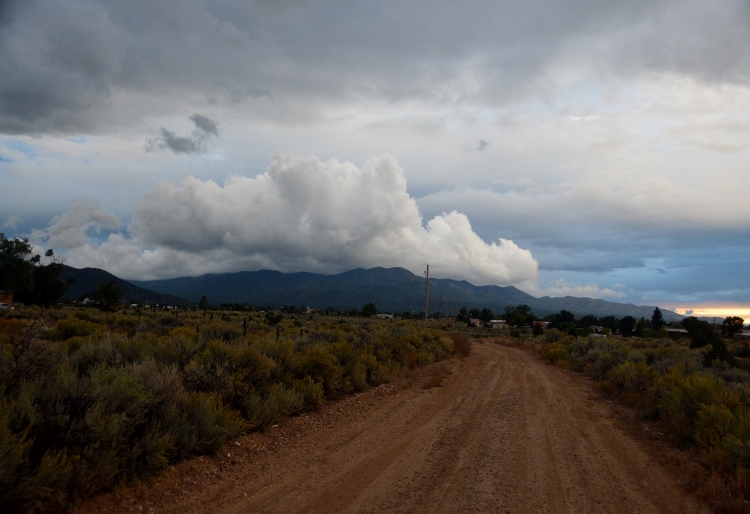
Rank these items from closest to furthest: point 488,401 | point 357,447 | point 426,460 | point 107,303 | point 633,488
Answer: point 633,488 < point 426,460 < point 357,447 < point 488,401 < point 107,303

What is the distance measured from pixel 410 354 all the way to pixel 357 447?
1252 cm

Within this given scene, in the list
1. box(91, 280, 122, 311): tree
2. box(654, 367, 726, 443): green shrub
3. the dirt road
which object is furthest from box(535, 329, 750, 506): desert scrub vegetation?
box(91, 280, 122, 311): tree

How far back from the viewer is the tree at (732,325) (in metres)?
76.0

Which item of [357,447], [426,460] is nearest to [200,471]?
[357,447]

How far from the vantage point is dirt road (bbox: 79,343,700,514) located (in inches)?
254

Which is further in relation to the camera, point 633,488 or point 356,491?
point 633,488

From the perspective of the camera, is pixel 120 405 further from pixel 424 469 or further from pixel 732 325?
pixel 732 325

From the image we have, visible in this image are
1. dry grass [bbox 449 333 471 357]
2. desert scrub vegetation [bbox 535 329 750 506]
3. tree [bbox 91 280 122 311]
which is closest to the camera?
desert scrub vegetation [bbox 535 329 750 506]

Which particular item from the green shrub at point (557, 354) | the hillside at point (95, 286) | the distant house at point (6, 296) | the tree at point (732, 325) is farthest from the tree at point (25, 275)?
the tree at point (732, 325)

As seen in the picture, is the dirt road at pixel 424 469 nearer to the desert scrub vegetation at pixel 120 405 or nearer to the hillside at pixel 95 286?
the desert scrub vegetation at pixel 120 405

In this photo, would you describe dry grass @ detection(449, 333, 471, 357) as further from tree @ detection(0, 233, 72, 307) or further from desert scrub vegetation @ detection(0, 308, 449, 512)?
tree @ detection(0, 233, 72, 307)

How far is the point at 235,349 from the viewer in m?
10.7

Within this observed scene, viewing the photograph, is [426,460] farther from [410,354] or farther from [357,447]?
[410,354]

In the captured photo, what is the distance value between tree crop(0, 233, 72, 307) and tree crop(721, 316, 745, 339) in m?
95.0
